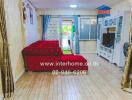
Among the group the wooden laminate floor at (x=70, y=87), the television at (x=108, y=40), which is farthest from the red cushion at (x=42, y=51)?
the television at (x=108, y=40)

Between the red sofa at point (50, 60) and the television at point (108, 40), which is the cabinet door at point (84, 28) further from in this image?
the red sofa at point (50, 60)

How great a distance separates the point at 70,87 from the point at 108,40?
3.22 metres

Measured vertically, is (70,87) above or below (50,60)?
below

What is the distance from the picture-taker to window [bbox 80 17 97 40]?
743 cm

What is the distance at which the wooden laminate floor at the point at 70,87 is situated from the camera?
8.83 ft

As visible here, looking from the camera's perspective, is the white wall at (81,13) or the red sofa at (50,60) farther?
the white wall at (81,13)

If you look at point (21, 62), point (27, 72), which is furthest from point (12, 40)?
point (27, 72)

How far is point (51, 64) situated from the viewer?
4.05 m

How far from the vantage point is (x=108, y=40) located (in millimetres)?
5602

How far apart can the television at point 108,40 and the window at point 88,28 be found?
1.52 metres

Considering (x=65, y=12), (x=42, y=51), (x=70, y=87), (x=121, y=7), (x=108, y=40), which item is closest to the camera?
(x=70, y=87)

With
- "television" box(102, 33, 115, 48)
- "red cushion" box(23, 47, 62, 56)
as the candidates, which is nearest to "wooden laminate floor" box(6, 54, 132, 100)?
"red cushion" box(23, 47, 62, 56)

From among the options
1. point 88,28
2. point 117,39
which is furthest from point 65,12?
point 117,39

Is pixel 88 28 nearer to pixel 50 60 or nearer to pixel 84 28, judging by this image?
pixel 84 28
